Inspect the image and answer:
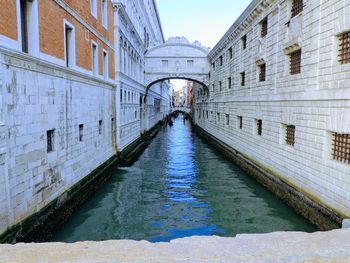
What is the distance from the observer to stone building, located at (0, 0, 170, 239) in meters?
5.44

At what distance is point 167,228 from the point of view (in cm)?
746

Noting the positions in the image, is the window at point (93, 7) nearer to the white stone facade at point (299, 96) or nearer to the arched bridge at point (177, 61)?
the white stone facade at point (299, 96)

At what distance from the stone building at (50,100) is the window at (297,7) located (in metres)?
7.25

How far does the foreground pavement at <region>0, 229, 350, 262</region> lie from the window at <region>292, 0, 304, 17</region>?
817 centimetres

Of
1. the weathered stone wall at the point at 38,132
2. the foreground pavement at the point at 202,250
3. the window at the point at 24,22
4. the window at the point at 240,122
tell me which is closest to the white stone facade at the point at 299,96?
the window at the point at 240,122

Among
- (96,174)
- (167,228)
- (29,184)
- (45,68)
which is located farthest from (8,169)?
(96,174)

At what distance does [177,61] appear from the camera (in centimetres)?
2734

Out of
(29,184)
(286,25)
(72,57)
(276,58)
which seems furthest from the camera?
(276,58)

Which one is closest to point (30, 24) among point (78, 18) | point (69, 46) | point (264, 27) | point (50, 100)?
point (50, 100)

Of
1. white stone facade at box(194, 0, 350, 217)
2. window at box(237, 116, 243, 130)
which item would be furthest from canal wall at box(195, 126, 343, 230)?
window at box(237, 116, 243, 130)

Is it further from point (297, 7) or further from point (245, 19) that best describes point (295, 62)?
point (245, 19)

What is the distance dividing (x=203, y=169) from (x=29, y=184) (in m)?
9.84

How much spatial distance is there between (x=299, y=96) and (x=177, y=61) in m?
20.0

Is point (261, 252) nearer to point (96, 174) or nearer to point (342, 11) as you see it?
point (342, 11)
